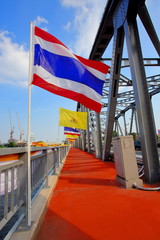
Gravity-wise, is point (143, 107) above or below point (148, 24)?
below

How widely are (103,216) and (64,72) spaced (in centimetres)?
283

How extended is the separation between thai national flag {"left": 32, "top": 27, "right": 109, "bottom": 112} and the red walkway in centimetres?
211

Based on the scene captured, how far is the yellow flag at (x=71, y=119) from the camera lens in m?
7.97

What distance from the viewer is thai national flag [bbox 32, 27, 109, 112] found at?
2584 mm

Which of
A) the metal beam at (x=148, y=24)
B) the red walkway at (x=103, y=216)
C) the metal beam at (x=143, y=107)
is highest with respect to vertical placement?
the metal beam at (x=148, y=24)

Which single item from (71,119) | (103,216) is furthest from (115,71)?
(103,216)

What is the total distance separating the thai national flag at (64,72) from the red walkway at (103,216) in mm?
2114

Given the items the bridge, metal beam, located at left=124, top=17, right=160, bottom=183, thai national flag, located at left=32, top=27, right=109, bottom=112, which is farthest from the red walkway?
thai national flag, located at left=32, top=27, right=109, bottom=112

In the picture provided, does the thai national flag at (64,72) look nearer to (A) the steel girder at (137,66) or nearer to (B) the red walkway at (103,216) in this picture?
(A) the steel girder at (137,66)

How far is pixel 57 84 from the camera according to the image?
2.96 meters

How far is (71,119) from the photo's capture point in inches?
327

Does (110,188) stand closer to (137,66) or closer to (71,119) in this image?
(137,66)

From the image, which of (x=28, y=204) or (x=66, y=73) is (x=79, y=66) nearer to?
(x=66, y=73)

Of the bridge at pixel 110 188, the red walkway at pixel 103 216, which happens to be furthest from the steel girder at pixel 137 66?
the red walkway at pixel 103 216
